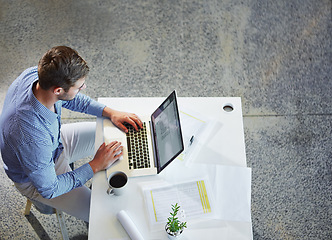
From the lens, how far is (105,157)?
1528 millimetres

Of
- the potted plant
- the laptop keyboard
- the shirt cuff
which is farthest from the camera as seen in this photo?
the shirt cuff

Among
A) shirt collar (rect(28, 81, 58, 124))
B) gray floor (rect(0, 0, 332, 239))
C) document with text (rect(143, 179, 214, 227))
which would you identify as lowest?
document with text (rect(143, 179, 214, 227))

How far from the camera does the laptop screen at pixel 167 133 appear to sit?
1435mm

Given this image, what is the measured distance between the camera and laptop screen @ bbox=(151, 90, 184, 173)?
1.43 m

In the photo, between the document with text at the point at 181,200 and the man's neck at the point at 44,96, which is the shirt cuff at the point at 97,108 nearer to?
the man's neck at the point at 44,96

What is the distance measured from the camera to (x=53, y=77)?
1373 millimetres

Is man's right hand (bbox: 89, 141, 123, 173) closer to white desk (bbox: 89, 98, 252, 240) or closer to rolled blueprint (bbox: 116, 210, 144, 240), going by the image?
white desk (bbox: 89, 98, 252, 240)

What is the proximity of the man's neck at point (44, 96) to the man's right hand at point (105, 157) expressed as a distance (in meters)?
0.29

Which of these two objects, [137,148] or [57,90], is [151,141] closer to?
[137,148]

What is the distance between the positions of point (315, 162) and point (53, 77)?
6.12ft

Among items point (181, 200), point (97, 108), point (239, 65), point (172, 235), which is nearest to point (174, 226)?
point (172, 235)

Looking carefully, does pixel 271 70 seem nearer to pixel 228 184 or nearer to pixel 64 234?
pixel 228 184

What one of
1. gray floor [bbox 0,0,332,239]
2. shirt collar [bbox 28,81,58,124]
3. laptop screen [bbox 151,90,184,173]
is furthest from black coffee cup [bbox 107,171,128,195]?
gray floor [bbox 0,0,332,239]

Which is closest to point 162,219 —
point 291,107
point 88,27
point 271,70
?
point 291,107
